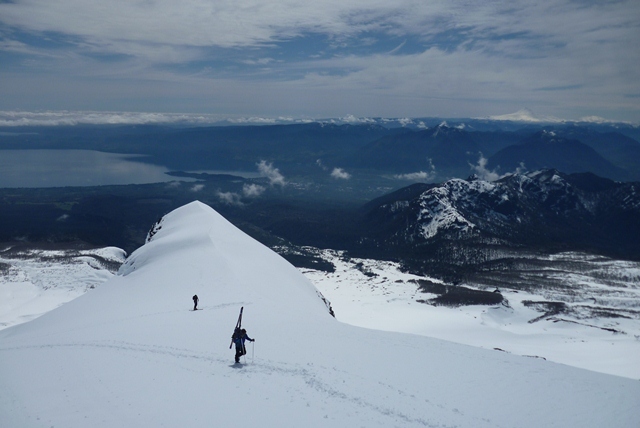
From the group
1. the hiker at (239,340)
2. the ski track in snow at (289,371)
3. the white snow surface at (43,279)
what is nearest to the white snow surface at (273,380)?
the ski track in snow at (289,371)

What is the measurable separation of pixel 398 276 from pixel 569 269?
85.5 m

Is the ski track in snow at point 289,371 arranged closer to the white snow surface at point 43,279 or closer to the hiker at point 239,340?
the hiker at point 239,340

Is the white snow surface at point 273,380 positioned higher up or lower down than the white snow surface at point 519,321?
higher up

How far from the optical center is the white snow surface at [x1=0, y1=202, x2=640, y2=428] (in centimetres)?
1675

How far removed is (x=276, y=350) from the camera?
2427 cm

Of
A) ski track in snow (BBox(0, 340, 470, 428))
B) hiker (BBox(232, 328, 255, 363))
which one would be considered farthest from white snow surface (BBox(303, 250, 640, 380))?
hiker (BBox(232, 328, 255, 363))

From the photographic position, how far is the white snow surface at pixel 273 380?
55.0 feet

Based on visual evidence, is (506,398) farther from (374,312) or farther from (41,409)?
(374,312)

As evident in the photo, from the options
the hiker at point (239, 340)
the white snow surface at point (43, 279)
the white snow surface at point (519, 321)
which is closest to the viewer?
the hiker at point (239, 340)

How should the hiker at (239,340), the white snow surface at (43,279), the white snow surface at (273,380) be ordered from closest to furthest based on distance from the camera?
the white snow surface at (273,380) → the hiker at (239,340) → the white snow surface at (43,279)

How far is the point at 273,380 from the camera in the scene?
19859 millimetres

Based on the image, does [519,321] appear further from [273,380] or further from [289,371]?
[273,380]

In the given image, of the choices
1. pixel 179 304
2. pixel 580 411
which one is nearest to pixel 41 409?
pixel 179 304

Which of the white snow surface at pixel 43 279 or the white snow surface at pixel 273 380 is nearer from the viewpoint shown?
the white snow surface at pixel 273 380
